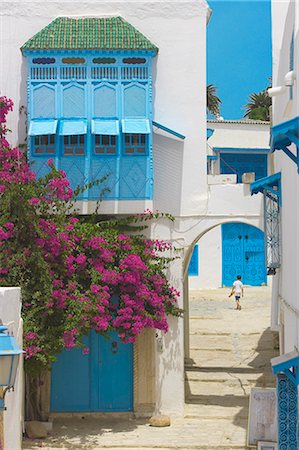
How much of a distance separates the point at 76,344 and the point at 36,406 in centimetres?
227

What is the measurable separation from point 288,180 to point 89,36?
214 inches

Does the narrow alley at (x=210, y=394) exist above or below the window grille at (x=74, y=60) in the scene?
below

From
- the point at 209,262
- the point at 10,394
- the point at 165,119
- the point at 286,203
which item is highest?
the point at 165,119

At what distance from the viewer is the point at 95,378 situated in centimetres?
1744

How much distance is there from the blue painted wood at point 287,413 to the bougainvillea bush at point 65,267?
12.8 feet

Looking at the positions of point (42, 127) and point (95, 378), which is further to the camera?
point (95, 378)

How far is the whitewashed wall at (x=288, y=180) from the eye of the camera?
12469mm

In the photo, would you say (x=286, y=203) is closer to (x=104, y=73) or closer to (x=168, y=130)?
(x=168, y=130)

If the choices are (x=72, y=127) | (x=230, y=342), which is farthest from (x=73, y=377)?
(x=230, y=342)

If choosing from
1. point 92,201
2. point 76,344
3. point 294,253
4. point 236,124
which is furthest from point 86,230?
point 236,124

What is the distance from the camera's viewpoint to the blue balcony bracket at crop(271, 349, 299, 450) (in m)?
12.1

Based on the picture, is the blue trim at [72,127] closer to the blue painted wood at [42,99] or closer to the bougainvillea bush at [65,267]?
the blue painted wood at [42,99]

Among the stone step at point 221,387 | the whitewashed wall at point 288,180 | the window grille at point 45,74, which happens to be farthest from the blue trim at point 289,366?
the window grille at point 45,74

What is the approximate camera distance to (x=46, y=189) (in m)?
15.8
